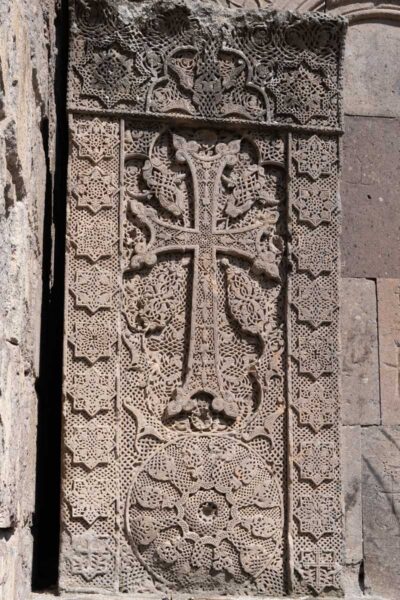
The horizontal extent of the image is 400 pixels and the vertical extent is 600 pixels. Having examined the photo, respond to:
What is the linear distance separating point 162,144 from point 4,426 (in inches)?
66.6

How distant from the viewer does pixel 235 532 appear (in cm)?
387

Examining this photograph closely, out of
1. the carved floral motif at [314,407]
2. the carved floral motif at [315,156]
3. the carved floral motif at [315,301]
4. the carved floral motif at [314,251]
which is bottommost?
the carved floral motif at [314,407]

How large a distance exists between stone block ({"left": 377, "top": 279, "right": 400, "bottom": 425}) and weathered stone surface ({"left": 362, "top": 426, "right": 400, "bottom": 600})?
15 centimetres

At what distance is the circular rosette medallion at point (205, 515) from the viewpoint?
12.5ft

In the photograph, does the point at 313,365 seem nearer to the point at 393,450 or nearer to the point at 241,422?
the point at 241,422

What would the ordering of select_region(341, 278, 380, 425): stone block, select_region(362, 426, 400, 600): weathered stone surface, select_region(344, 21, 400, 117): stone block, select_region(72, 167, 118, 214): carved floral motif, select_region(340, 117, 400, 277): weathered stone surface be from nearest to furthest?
select_region(72, 167, 118, 214): carved floral motif < select_region(362, 426, 400, 600): weathered stone surface < select_region(341, 278, 380, 425): stone block < select_region(340, 117, 400, 277): weathered stone surface < select_region(344, 21, 400, 117): stone block

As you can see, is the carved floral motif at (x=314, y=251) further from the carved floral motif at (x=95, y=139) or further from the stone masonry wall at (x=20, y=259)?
the stone masonry wall at (x=20, y=259)

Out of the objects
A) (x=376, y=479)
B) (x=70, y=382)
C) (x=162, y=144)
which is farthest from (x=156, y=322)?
(x=376, y=479)

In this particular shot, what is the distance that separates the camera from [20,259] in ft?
9.98

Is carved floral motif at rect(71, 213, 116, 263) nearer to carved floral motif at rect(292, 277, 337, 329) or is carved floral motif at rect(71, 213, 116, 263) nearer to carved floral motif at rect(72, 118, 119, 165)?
carved floral motif at rect(72, 118, 119, 165)

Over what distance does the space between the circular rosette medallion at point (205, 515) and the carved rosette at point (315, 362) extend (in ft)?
0.36

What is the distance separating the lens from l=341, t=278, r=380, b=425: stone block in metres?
4.59

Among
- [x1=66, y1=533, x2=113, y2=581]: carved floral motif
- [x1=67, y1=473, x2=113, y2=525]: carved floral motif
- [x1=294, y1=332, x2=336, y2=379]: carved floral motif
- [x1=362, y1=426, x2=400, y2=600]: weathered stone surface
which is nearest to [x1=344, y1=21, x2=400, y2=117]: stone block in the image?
[x1=294, y1=332, x2=336, y2=379]: carved floral motif

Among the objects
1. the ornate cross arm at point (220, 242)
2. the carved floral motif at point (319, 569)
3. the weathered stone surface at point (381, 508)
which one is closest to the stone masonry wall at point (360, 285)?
the weathered stone surface at point (381, 508)
